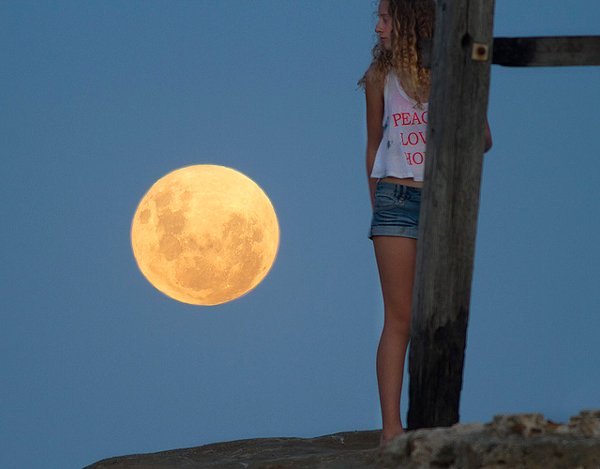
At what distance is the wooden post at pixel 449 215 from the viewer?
3943 mm

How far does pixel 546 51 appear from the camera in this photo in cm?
403

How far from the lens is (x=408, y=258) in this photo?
14.0ft

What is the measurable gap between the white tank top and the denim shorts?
87 millimetres

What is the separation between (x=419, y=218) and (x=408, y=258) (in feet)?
1.04

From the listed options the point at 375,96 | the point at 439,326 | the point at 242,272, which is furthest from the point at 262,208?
the point at 439,326

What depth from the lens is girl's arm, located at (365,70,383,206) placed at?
448 cm

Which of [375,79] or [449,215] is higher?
[375,79]

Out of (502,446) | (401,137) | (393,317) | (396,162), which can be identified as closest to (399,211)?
(396,162)

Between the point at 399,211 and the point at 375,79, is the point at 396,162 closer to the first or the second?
the point at 399,211

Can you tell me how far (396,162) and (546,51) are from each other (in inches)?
39.6

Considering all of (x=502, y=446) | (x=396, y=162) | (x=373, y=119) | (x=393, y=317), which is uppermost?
(x=373, y=119)

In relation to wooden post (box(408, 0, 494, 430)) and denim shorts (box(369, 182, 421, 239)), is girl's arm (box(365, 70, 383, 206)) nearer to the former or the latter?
denim shorts (box(369, 182, 421, 239))

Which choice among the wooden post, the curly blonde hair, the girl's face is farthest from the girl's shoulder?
the wooden post

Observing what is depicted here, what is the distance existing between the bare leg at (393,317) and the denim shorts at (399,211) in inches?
1.7
